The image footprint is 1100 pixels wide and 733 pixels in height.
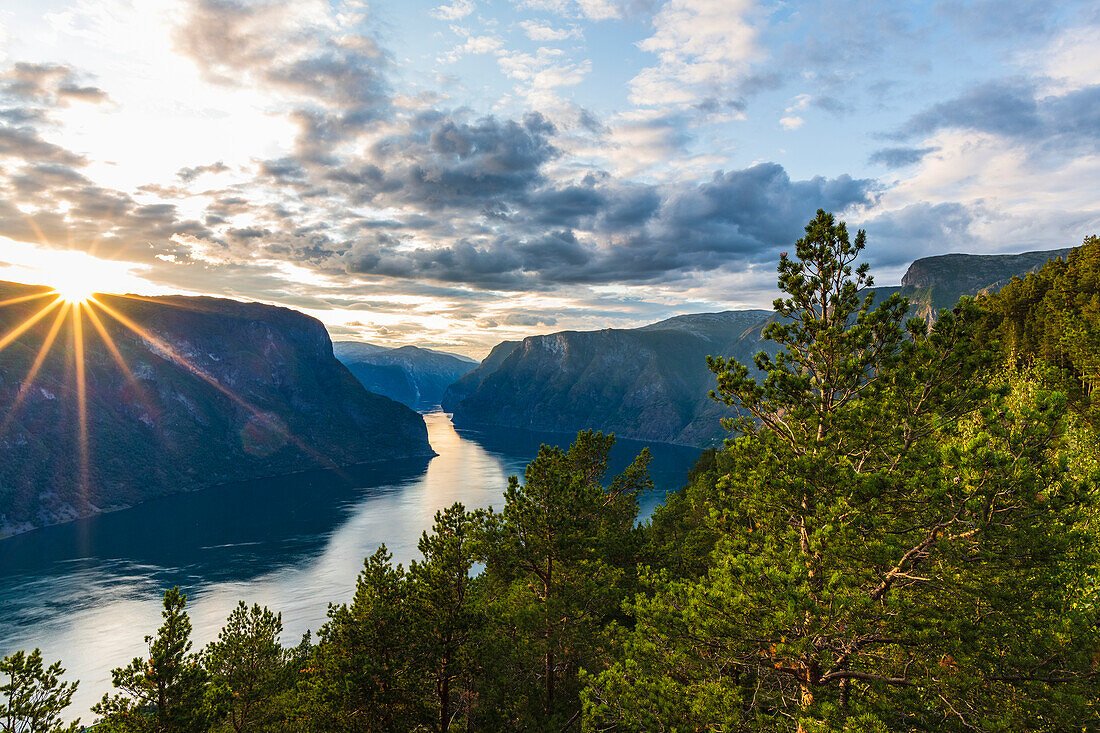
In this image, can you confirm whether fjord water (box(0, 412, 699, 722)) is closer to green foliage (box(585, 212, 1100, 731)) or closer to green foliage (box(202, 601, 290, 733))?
green foliage (box(202, 601, 290, 733))

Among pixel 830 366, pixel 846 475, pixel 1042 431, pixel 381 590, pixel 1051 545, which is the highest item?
pixel 830 366

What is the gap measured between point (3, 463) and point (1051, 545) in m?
287

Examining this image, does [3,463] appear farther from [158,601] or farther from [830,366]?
[830,366]

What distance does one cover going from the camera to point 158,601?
4267 inches

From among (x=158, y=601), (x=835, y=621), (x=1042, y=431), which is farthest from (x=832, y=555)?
(x=158, y=601)

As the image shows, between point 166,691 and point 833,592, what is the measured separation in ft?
77.2

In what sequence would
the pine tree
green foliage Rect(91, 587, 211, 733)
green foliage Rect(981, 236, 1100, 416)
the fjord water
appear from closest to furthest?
green foliage Rect(91, 587, 211, 733), the pine tree, green foliage Rect(981, 236, 1100, 416), the fjord water

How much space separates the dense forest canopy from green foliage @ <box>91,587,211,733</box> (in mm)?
82

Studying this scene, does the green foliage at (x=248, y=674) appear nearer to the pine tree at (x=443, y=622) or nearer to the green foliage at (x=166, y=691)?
the green foliage at (x=166, y=691)

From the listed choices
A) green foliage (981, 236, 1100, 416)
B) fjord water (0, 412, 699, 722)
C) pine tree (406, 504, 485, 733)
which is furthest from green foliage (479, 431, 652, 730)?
fjord water (0, 412, 699, 722)

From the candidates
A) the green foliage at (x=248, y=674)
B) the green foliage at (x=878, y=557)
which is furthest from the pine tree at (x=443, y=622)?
the green foliage at (x=248, y=674)

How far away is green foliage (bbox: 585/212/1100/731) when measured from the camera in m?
12.8

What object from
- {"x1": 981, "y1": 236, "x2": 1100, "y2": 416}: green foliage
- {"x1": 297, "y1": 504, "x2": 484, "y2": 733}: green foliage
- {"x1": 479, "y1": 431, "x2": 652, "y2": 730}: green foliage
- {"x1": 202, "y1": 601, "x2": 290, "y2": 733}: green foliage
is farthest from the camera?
{"x1": 981, "y1": 236, "x2": 1100, "y2": 416}: green foliage

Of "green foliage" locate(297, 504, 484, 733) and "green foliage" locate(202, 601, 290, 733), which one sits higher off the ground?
"green foliage" locate(297, 504, 484, 733)
